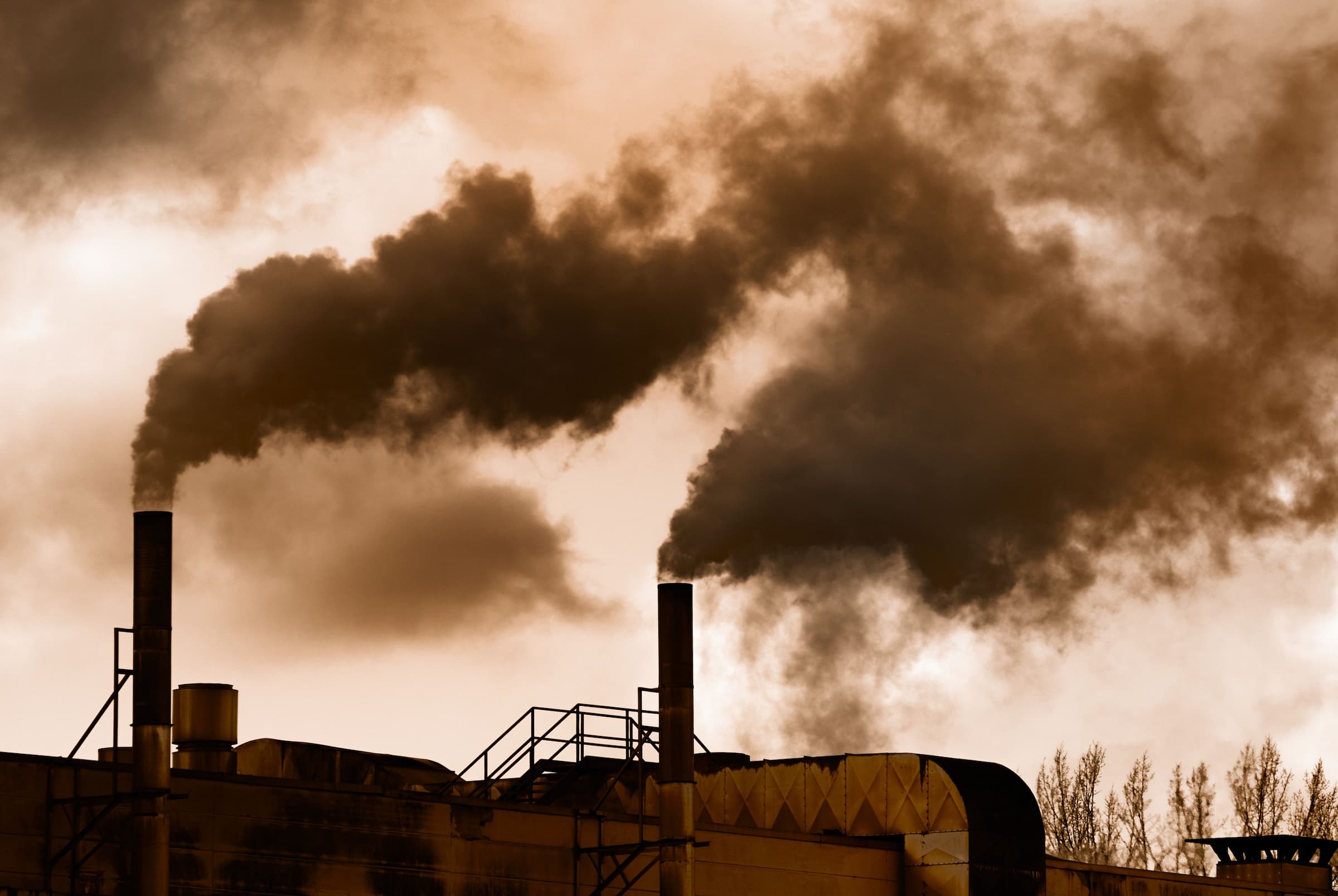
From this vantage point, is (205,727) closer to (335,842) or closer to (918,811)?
(335,842)

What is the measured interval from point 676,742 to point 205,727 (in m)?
6.75

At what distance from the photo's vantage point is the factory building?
24.4 meters

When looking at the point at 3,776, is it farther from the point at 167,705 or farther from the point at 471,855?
the point at 471,855

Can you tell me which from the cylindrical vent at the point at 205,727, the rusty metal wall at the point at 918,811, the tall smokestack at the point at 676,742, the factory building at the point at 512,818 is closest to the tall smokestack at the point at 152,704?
the factory building at the point at 512,818

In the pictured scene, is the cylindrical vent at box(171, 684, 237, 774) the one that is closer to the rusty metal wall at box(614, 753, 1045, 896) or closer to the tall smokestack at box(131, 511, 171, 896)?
the tall smokestack at box(131, 511, 171, 896)

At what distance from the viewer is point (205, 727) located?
1155 inches

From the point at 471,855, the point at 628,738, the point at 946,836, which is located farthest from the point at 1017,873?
the point at 471,855

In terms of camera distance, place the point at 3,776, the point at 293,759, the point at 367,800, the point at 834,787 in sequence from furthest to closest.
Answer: the point at 834,787 → the point at 293,759 → the point at 367,800 → the point at 3,776

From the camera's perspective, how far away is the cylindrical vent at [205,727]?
29.3m

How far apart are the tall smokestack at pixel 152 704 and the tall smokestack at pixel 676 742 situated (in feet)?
24.0

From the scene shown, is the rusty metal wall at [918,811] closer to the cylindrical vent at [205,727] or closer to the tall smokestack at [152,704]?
the cylindrical vent at [205,727]

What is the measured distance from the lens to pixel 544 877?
92.5 ft

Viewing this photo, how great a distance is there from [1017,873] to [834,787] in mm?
3292

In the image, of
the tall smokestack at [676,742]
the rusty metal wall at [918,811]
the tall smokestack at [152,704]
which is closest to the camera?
the tall smokestack at [152,704]
